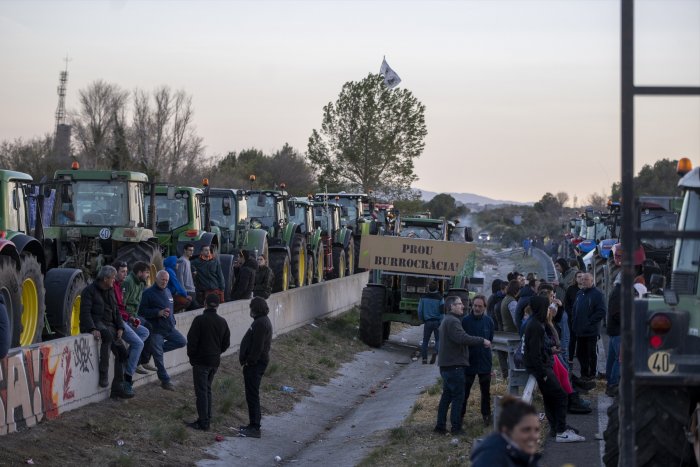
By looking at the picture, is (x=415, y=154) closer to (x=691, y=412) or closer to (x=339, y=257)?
(x=339, y=257)

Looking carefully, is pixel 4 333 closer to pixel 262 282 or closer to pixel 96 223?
pixel 96 223

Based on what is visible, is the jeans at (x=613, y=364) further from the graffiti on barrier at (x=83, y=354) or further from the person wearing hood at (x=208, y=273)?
the person wearing hood at (x=208, y=273)

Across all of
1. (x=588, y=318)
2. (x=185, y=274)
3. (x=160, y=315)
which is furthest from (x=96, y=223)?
(x=588, y=318)

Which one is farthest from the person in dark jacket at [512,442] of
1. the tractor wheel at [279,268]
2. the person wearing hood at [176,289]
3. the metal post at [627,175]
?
the tractor wheel at [279,268]

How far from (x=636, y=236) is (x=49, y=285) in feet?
36.1

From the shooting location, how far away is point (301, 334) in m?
25.4

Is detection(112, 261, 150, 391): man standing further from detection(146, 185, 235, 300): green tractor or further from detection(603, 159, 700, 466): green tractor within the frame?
detection(603, 159, 700, 466): green tractor

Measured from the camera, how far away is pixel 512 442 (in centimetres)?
577

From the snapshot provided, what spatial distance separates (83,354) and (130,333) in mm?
923

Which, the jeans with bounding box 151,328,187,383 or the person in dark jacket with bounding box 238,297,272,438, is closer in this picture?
the person in dark jacket with bounding box 238,297,272,438

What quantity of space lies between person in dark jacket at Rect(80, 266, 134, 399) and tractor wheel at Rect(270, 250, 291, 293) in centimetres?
1309

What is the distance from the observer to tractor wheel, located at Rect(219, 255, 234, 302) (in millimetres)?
23188

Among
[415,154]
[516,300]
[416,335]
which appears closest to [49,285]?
[516,300]

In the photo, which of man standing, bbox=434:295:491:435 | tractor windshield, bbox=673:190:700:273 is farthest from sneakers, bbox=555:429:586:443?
tractor windshield, bbox=673:190:700:273
